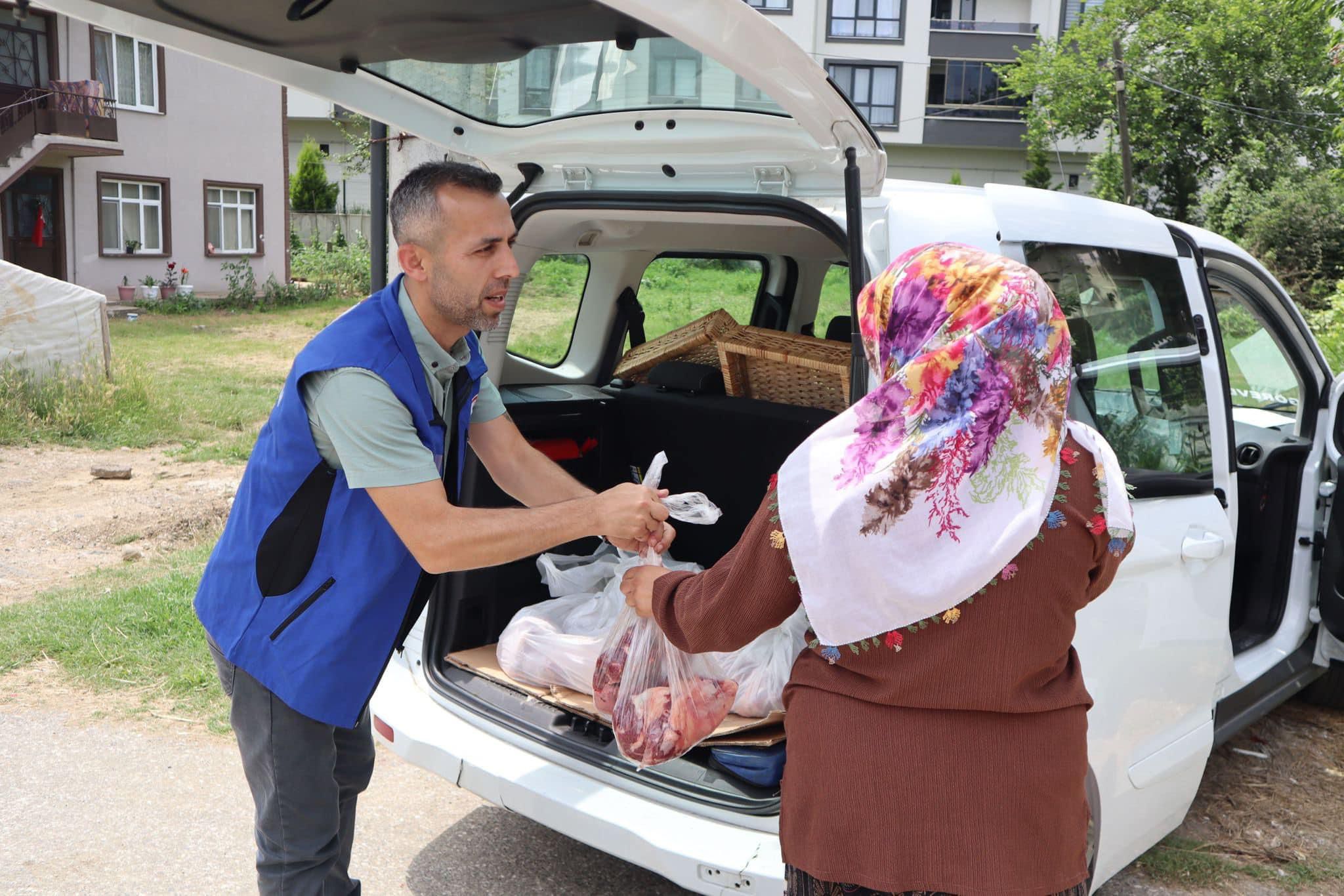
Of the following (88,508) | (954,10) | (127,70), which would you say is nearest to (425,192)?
(88,508)

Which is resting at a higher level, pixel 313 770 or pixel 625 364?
pixel 625 364

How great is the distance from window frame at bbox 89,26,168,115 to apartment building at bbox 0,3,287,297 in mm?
26

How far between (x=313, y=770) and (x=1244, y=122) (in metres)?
33.9

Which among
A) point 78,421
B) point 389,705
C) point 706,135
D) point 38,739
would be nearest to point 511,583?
point 389,705

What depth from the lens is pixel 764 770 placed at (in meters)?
2.70

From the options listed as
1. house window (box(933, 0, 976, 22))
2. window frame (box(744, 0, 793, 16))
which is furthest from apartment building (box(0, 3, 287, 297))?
house window (box(933, 0, 976, 22))

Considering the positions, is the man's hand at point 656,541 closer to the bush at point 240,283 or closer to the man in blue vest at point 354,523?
the man in blue vest at point 354,523

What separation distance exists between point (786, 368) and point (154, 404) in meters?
8.02

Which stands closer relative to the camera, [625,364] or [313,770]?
[313,770]

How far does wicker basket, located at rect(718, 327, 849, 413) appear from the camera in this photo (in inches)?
151

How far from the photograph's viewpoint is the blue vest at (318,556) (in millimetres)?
2295

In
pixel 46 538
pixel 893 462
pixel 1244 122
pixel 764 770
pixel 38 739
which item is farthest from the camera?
pixel 1244 122

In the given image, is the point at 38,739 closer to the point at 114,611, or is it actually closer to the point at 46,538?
the point at 114,611

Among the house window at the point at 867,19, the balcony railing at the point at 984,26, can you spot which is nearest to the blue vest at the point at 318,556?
the house window at the point at 867,19
